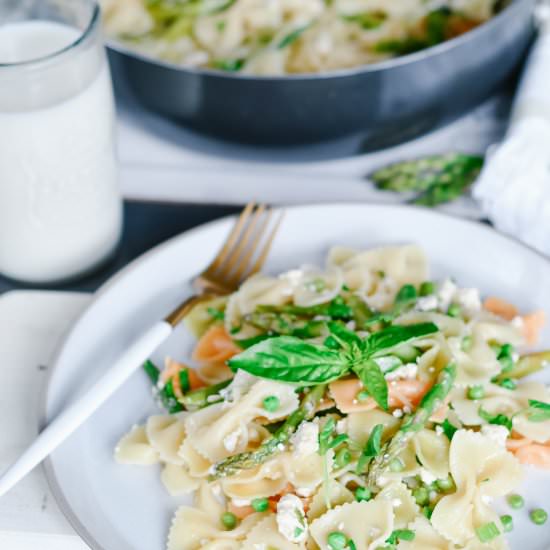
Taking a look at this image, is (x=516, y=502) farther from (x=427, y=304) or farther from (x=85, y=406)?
(x=85, y=406)

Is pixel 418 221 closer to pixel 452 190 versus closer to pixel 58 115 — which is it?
pixel 452 190

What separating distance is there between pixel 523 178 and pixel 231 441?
3.84ft

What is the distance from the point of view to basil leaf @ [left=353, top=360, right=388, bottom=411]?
5.95 ft

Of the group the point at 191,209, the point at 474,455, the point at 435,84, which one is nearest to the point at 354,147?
the point at 435,84

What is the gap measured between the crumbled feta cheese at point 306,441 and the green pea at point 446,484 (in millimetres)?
255

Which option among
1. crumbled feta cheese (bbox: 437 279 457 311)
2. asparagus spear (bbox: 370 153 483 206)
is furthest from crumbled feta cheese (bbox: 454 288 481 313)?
asparagus spear (bbox: 370 153 483 206)

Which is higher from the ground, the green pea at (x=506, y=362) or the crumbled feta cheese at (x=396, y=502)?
the green pea at (x=506, y=362)

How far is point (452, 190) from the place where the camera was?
8.99 feet

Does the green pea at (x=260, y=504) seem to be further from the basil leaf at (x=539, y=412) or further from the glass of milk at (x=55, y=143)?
the glass of milk at (x=55, y=143)

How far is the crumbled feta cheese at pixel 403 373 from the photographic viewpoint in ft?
6.32

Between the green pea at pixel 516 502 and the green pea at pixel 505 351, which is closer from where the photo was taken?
the green pea at pixel 516 502

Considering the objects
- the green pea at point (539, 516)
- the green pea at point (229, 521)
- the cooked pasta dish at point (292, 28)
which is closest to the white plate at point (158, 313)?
the green pea at point (539, 516)

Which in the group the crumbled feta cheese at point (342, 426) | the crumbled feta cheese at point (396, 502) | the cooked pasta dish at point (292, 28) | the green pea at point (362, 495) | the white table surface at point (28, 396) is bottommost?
the white table surface at point (28, 396)

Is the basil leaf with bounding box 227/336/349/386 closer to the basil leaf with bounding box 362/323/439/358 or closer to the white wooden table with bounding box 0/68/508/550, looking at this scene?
the basil leaf with bounding box 362/323/439/358
